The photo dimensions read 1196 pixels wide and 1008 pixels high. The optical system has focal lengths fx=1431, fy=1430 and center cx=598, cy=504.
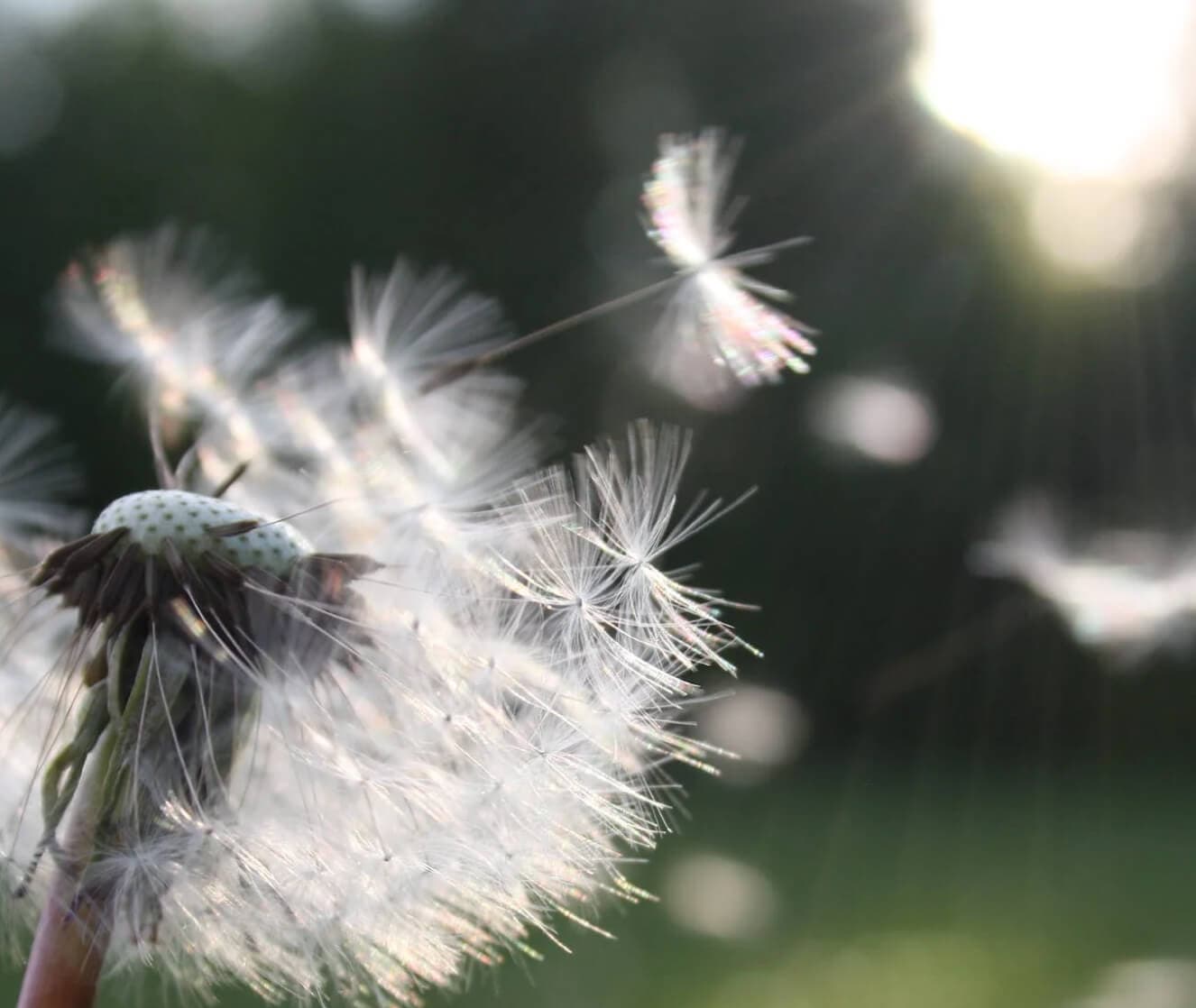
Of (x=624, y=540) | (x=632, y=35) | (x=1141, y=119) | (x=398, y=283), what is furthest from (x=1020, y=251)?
(x=624, y=540)

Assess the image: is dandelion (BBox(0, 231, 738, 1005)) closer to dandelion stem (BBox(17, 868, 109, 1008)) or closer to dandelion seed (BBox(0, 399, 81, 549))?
dandelion stem (BBox(17, 868, 109, 1008))

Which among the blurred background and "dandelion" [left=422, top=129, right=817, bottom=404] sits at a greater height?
the blurred background

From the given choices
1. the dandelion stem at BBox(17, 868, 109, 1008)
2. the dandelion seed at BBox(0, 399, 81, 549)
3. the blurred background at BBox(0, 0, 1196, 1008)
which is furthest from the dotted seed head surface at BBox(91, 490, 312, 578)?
the blurred background at BBox(0, 0, 1196, 1008)

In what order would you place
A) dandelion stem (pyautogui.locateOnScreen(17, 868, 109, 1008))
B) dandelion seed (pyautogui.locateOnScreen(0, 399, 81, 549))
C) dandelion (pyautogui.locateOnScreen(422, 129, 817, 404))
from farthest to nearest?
dandelion seed (pyautogui.locateOnScreen(0, 399, 81, 549)) → dandelion (pyautogui.locateOnScreen(422, 129, 817, 404)) → dandelion stem (pyautogui.locateOnScreen(17, 868, 109, 1008))

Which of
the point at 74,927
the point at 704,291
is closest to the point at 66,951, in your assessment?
the point at 74,927

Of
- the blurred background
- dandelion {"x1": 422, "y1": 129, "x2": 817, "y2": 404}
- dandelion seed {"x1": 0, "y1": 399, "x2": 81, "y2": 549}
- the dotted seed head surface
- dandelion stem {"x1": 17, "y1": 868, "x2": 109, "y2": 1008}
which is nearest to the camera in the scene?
dandelion stem {"x1": 17, "y1": 868, "x2": 109, "y2": 1008}

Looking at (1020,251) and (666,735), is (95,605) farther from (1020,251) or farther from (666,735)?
(1020,251)

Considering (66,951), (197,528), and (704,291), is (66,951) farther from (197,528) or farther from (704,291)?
(704,291)
